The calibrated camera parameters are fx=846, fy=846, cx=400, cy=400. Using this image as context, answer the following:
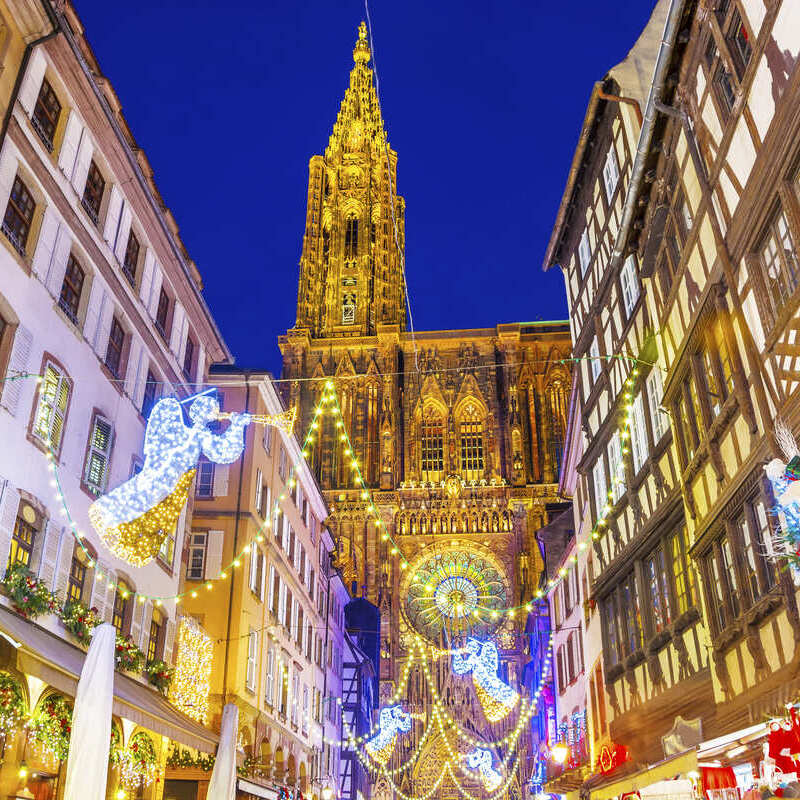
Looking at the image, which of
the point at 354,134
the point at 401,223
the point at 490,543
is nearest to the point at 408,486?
the point at 490,543

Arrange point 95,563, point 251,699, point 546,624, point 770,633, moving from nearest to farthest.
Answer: point 770,633 → point 95,563 → point 251,699 → point 546,624

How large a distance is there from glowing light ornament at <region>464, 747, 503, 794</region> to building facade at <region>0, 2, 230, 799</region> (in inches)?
1309

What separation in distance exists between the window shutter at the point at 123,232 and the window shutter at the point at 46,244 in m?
2.58

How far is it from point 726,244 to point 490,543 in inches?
1683

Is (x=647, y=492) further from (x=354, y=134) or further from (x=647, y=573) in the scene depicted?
(x=354, y=134)

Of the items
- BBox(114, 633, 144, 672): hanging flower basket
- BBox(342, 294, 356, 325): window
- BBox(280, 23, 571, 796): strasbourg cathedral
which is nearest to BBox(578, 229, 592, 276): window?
BBox(114, 633, 144, 672): hanging flower basket

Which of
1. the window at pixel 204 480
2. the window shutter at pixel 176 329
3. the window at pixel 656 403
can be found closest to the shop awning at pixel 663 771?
the window at pixel 656 403

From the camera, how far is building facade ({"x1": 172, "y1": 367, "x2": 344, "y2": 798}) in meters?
22.7

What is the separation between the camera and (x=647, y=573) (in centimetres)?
1552

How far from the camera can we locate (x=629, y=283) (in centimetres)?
1688

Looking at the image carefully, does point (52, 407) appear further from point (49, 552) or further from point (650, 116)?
point (650, 116)

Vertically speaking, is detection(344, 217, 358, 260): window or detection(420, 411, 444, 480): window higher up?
→ detection(344, 217, 358, 260): window

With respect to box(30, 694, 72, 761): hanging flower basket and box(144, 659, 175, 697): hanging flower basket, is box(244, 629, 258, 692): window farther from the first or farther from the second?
box(30, 694, 72, 761): hanging flower basket

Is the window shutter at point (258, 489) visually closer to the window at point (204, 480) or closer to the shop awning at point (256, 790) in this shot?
the window at point (204, 480)
